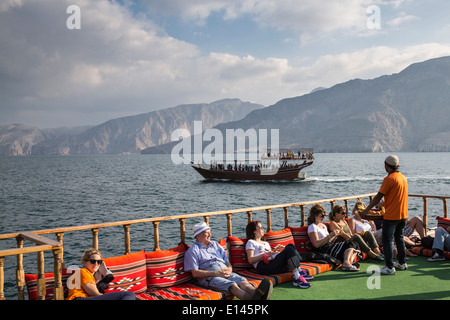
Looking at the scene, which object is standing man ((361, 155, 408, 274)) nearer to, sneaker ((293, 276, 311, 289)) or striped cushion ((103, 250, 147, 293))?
sneaker ((293, 276, 311, 289))

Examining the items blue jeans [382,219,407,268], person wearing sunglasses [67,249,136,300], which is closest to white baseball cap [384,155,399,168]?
blue jeans [382,219,407,268]

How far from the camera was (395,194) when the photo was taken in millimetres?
5406

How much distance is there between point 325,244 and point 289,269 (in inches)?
48.3

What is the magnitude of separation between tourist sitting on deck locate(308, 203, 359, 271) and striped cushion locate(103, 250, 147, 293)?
3.06m

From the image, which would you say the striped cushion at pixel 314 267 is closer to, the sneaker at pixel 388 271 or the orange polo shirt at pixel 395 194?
the sneaker at pixel 388 271

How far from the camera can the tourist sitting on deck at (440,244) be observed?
6367 mm

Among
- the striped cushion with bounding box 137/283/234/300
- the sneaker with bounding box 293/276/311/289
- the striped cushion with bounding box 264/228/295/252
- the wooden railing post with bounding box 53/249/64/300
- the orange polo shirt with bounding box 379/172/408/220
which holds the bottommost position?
the sneaker with bounding box 293/276/311/289

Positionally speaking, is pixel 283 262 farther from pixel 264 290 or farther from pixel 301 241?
pixel 301 241

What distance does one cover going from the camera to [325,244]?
6.32 metres

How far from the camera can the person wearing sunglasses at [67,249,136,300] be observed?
3.74 metres

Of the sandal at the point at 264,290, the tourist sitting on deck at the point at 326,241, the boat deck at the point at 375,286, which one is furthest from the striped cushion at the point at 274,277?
the tourist sitting on deck at the point at 326,241

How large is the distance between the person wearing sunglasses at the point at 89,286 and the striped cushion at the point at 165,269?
862 mm
